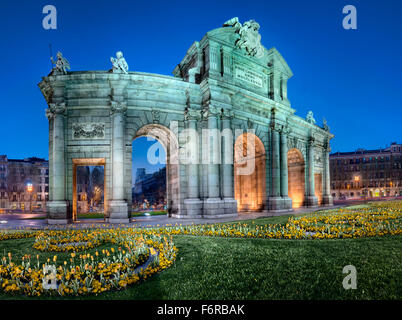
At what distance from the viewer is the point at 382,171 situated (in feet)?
299

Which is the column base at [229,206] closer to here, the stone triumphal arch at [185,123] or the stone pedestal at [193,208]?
the stone triumphal arch at [185,123]

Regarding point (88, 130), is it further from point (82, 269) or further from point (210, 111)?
point (82, 269)

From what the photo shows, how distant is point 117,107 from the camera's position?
19.5m

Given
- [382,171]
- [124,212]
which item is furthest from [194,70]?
[382,171]

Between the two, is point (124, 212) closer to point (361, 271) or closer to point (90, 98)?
point (90, 98)

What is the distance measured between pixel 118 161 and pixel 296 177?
82.3ft

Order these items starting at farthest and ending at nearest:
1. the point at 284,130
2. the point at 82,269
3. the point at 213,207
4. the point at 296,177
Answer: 1. the point at 296,177
2. the point at 284,130
3. the point at 213,207
4. the point at 82,269

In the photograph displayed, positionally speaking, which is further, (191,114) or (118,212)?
(191,114)

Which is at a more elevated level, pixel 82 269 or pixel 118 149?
pixel 118 149

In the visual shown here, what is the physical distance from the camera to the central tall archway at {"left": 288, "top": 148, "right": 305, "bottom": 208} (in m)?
33.9

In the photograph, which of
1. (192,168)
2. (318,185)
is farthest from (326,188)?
(192,168)

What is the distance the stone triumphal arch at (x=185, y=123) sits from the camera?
1958 cm

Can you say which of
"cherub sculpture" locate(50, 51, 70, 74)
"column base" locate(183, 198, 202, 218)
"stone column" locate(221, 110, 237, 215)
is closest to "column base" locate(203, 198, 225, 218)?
"column base" locate(183, 198, 202, 218)

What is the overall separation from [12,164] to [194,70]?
7887 cm
